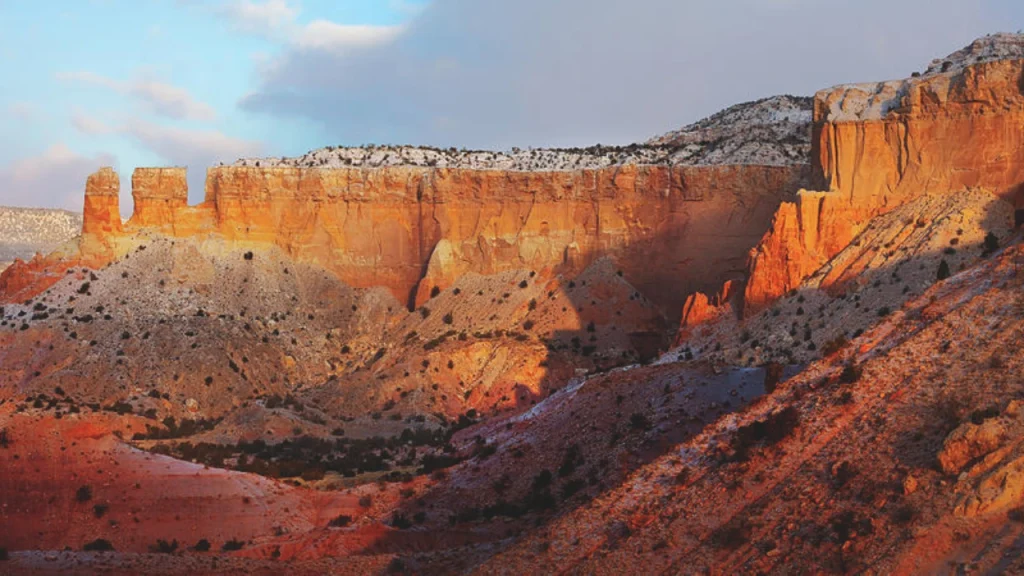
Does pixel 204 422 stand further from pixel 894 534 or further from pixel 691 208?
pixel 894 534

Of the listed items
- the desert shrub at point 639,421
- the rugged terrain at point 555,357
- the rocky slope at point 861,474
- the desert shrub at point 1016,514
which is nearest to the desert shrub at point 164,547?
the rugged terrain at point 555,357

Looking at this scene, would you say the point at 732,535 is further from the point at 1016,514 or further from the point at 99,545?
the point at 99,545

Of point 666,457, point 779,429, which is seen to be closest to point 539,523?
point 666,457

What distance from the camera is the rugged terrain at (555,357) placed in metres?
22.1

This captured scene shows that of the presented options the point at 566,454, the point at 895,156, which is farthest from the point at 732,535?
the point at 895,156

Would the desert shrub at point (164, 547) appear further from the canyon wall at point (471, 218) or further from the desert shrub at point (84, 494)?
the canyon wall at point (471, 218)

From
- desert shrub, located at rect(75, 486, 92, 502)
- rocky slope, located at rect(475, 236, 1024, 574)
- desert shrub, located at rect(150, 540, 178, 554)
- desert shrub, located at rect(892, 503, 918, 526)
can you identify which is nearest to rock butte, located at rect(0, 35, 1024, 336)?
rocky slope, located at rect(475, 236, 1024, 574)

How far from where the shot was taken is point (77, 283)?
61719 millimetres

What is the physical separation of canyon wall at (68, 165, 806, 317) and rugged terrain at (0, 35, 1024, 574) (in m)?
0.14

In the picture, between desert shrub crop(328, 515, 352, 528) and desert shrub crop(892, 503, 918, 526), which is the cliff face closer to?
desert shrub crop(328, 515, 352, 528)

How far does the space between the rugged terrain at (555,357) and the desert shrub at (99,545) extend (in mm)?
90

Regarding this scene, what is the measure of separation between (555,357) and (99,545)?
89.6 feet

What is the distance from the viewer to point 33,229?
110m

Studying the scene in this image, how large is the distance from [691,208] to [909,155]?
1354 cm
